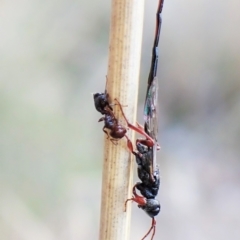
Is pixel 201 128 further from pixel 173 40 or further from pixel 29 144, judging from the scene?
pixel 29 144

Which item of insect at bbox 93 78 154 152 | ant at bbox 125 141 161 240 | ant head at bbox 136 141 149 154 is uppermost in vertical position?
insect at bbox 93 78 154 152

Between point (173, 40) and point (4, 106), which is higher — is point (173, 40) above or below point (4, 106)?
above

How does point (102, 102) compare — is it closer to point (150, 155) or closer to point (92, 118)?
point (150, 155)

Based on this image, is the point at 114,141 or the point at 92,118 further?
the point at 92,118

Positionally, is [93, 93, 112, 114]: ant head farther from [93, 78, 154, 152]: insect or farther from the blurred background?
the blurred background

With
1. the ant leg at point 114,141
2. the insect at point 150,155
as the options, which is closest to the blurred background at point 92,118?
the insect at point 150,155

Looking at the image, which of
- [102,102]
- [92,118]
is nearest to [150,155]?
[102,102]

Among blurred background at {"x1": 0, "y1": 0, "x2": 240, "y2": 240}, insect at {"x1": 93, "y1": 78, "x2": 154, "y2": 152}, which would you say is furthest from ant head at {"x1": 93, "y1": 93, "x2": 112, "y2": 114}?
blurred background at {"x1": 0, "y1": 0, "x2": 240, "y2": 240}

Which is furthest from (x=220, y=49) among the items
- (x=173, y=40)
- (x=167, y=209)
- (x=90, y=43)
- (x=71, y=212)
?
(x=71, y=212)

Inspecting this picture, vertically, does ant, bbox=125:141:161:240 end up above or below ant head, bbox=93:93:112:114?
below
